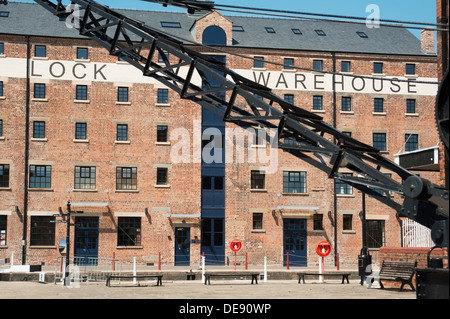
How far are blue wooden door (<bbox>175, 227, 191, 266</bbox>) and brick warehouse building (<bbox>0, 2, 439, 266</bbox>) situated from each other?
0.24ft

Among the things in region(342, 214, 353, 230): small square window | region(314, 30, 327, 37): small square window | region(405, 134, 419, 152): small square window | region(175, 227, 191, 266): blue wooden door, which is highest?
region(314, 30, 327, 37): small square window

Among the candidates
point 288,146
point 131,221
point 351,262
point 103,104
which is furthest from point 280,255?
point 288,146

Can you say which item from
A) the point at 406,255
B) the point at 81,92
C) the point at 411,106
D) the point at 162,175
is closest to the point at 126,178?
the point at 162,175

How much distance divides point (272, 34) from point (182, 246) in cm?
1589

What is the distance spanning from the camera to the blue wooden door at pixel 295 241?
138 feet

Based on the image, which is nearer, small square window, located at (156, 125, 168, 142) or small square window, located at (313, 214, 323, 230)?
small square window, located at (156, 125, 168, 142)

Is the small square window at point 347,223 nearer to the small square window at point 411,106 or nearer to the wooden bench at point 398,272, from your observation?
the small square window at point 411,106

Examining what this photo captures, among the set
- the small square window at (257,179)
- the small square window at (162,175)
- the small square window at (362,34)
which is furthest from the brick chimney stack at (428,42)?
the small square window at (162,175)

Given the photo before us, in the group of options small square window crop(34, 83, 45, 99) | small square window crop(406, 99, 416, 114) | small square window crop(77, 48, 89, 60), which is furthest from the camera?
small square window crop(406, 99, 416, 114)

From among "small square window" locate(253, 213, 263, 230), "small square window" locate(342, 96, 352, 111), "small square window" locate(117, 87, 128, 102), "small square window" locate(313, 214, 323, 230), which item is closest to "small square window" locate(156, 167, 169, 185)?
"small square window" locate(117, 87, 128, 102)

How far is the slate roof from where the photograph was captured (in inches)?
1655

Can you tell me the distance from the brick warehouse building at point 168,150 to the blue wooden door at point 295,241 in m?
0.07

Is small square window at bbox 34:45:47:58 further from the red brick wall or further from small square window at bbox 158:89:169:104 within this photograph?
the red brick wall

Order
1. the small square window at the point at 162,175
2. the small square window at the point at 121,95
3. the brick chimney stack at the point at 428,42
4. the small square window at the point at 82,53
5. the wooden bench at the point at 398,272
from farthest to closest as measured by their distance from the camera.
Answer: the brick chimney stack at the point at 428,42 < the small square window at the point at 121,95 < the small square window at the point at 162,175 < the small square window at the point at 82,53 < the wooden bench at the point at 398,272
